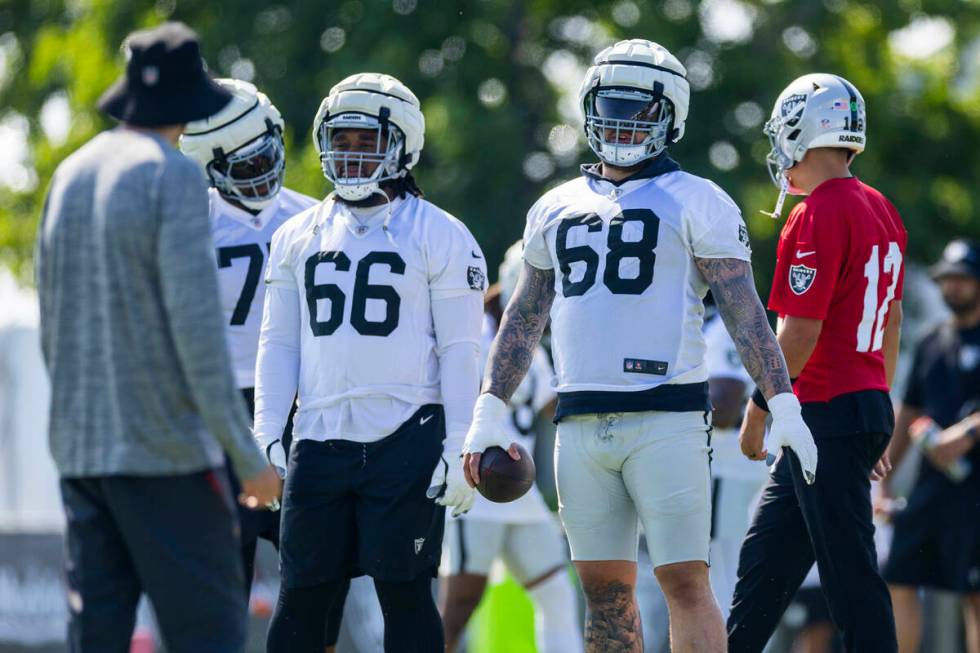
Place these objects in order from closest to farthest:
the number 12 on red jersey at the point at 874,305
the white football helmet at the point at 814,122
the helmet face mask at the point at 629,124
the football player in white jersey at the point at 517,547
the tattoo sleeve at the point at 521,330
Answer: the helmet face mask at the point at 629,124 → the tattoo sleeve at the point at 521,330 → the number 12 on red jersey at the point at 874,305 → the white football helmet at the point at 814,122 → the football player in white jersey at the point at 517,547

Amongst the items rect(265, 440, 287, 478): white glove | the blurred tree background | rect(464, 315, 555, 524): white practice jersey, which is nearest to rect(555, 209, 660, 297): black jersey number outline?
rect(265, 440, 287, 478): white glove

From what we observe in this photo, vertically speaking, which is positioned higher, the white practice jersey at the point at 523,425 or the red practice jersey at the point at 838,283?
the red practice jersey at the point at 838,283

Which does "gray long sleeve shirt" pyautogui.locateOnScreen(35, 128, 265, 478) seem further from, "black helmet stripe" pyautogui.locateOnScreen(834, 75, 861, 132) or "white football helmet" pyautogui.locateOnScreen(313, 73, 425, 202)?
"black helmet stripe" pyautogui.locateOnScreen(834, 75, 861, 132)

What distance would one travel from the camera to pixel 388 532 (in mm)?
5430

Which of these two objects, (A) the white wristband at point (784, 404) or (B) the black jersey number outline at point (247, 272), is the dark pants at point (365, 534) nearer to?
(B) the black jersey number outline at point (247, 272)

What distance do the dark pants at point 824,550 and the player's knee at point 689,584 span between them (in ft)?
1.69

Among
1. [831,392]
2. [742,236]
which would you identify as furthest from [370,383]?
[831,392]

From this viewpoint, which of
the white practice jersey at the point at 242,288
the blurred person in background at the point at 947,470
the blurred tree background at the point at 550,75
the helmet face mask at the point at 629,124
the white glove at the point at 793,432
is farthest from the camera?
the blurred tree background at the point at 550,75

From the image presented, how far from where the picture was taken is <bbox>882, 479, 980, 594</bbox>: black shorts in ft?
27.0

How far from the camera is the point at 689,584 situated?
5.23 meters

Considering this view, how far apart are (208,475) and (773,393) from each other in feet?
6.27

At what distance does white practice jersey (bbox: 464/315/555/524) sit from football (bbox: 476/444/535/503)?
2.31 metres

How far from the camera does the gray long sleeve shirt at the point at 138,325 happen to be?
14.1 feet

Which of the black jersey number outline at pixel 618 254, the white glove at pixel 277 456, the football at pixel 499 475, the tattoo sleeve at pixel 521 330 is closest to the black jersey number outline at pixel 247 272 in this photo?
the white glove at pixel 277 456
